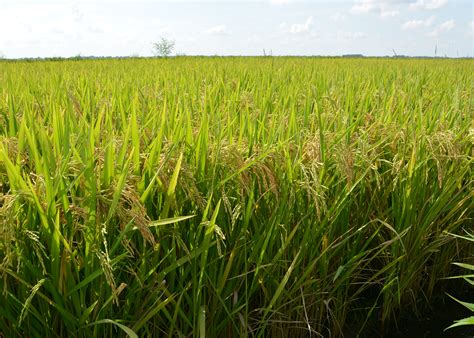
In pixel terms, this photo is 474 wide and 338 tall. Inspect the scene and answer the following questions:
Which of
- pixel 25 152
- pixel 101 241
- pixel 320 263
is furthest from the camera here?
pixel 320 263

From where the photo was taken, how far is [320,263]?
1.83m

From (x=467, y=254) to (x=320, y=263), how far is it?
1310mm

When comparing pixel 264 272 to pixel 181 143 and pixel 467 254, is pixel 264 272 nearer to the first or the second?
pixel 181 143

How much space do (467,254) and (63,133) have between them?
231 cm

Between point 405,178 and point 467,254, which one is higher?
point 405,178

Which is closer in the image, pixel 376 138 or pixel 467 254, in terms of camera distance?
pixel 376 138

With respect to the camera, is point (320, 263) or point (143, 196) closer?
point (143, 196)

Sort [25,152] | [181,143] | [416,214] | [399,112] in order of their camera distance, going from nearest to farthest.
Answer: [25,152]
[181,143]
[416,214]
[399,112]

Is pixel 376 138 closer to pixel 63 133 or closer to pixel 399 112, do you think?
pixel 399 112

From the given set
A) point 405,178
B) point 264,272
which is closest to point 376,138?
point 405,178

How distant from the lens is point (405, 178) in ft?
6.37

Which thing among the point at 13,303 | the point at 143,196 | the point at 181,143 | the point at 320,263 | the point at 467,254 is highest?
the point at 181,143

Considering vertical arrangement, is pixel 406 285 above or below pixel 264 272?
below

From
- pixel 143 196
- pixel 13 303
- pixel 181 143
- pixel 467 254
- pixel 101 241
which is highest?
pixel 181 143
